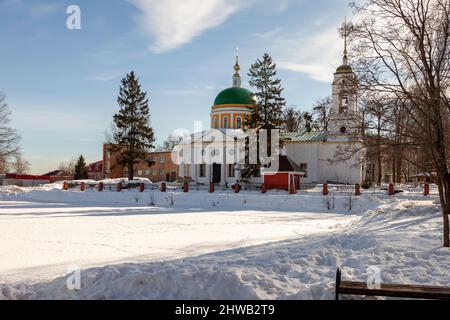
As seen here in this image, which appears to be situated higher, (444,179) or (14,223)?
(444,179)

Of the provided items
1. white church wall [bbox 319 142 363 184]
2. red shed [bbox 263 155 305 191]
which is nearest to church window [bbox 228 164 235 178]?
red shed [bbox 263 155 305 191]

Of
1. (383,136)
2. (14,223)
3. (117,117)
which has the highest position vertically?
(117,117)

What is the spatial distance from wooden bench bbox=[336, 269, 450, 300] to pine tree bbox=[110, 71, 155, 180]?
1746 inches

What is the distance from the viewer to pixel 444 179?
35.3 feet

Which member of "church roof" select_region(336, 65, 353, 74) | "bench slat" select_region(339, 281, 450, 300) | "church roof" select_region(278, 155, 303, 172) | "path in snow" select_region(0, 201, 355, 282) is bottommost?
"path in snow" select_region(0, 201, 355, 282)

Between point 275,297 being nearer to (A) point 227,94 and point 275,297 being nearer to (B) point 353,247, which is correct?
(B) point 353,247

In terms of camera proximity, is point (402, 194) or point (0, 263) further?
point (402, 194)

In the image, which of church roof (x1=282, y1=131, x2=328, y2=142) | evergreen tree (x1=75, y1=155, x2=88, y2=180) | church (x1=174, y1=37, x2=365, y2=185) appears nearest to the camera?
church (x1=174, y1=37, x2=365, y2=185)

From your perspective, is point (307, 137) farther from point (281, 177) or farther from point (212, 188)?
point (212, 188)

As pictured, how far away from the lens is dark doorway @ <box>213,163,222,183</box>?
147 ft

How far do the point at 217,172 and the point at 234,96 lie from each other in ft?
30.8

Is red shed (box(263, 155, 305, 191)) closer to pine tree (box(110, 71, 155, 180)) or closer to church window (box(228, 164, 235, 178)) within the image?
church window (box(228, 164, 235, 178))
